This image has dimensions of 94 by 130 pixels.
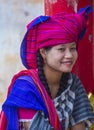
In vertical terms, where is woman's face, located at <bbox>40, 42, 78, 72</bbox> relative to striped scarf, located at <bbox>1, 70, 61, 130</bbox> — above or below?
above

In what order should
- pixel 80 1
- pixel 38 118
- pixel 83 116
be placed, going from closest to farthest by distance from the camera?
pixel 38 118, pixel 83 116, pixel 80 1

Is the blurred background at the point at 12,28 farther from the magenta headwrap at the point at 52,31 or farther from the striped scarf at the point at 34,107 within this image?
the striped scarf at the point at 34,107

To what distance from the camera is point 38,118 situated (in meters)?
3.18

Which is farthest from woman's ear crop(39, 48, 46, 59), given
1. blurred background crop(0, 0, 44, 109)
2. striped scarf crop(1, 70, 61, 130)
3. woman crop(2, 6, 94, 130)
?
blurred background crop(0, 0, 44, 109)

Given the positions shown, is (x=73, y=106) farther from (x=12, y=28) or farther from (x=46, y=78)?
(x=12, y=28)

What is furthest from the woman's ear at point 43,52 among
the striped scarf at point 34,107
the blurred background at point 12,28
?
the blurred background at point 12,28

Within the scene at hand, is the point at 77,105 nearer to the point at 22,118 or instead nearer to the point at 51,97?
the point at 51,97

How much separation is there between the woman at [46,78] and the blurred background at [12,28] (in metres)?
1.22

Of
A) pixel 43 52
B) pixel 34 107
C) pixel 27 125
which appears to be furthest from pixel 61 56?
pixel 27 125

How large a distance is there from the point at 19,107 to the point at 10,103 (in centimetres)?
7

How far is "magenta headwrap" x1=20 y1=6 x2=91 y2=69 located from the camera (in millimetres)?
3209

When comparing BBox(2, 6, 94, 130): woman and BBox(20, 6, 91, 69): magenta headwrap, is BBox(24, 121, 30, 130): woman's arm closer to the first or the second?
BBox(2, 6, 94, 130): woman

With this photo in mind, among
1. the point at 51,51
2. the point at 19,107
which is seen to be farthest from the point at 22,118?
the point at 51,51

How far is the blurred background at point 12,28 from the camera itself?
4523 mm
